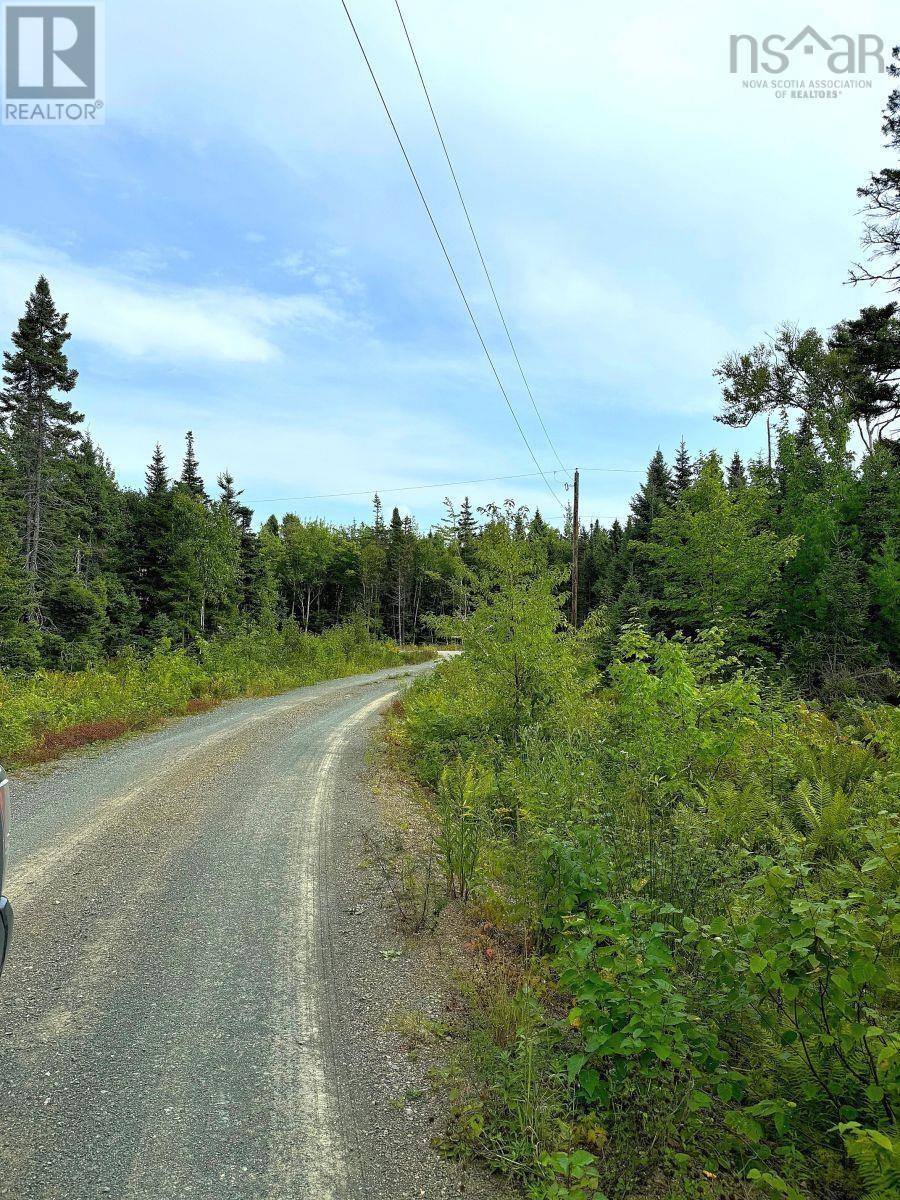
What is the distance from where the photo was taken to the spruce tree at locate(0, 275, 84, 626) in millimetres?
27156

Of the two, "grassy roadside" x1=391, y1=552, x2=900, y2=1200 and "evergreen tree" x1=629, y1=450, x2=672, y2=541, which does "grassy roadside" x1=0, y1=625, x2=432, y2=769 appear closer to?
"grassy roadside" x1=391, y1=552, x2=900, y2=1200

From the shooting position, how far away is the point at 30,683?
1323 cm

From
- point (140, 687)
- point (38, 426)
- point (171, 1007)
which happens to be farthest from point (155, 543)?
point (171, 1007)

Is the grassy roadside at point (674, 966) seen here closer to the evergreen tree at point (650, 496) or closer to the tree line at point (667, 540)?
the tree line at point (667, 540)

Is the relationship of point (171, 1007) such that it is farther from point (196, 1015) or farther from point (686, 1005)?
point (686, 1005)

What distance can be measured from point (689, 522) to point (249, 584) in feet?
117

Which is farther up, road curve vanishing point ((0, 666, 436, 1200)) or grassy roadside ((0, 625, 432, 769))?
grassy roadside ((0, 625, 432, 769))

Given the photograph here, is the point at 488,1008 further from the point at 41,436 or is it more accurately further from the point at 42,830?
the point at 41,436

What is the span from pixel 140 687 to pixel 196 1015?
12.2 metres

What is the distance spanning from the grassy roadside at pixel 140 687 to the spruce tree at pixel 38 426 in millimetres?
11396

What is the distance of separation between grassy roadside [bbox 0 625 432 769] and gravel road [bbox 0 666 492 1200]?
10.8 feet

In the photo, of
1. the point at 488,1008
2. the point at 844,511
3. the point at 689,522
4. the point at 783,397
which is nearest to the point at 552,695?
the point at 488,1008

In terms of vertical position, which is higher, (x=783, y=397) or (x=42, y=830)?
(x=783, y=397)

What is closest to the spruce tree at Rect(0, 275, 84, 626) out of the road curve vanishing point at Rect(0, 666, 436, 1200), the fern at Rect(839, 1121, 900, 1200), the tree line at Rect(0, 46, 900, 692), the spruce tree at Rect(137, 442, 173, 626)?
the tree line at Rect(0, 46, 900, 692)
